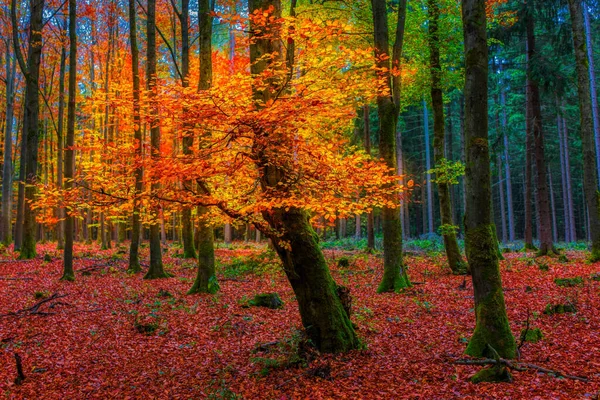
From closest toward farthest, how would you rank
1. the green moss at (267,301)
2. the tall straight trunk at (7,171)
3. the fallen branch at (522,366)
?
the fallen branch at (522,366) → the green moss at (267,301) → the tall straight trunk at (7,171)

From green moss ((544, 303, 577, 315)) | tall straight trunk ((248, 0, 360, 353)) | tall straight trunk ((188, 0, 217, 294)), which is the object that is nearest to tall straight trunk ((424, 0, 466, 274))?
green moss ((544, 303, 577, 315))

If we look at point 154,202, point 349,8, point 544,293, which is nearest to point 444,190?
point 544,293

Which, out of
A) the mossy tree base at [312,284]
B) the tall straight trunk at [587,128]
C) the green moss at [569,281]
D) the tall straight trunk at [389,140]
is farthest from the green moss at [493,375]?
the tall straight trunk at [587,128]

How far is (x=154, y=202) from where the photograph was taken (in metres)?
6.52

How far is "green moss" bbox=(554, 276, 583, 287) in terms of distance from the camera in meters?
10.1

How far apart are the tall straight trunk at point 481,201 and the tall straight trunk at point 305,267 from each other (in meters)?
2.18

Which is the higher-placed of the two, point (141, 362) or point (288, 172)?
point (288, 172)

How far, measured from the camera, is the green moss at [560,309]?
26.2 feet

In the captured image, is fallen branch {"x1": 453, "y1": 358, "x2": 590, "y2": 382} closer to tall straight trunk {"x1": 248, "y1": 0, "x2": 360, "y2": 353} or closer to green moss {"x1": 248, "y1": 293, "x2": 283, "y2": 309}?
tall straight trunk {"x1": 248, "y1": 0, "x2": 360, "y2": 353}

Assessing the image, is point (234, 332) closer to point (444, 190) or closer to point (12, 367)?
point (12, 367)

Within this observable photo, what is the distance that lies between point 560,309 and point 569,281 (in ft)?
9.32

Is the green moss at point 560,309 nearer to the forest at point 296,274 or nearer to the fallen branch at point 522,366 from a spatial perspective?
the forest at point 296,274

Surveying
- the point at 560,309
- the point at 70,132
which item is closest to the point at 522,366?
the point at 560,309

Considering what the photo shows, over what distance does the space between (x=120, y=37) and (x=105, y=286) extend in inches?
725
